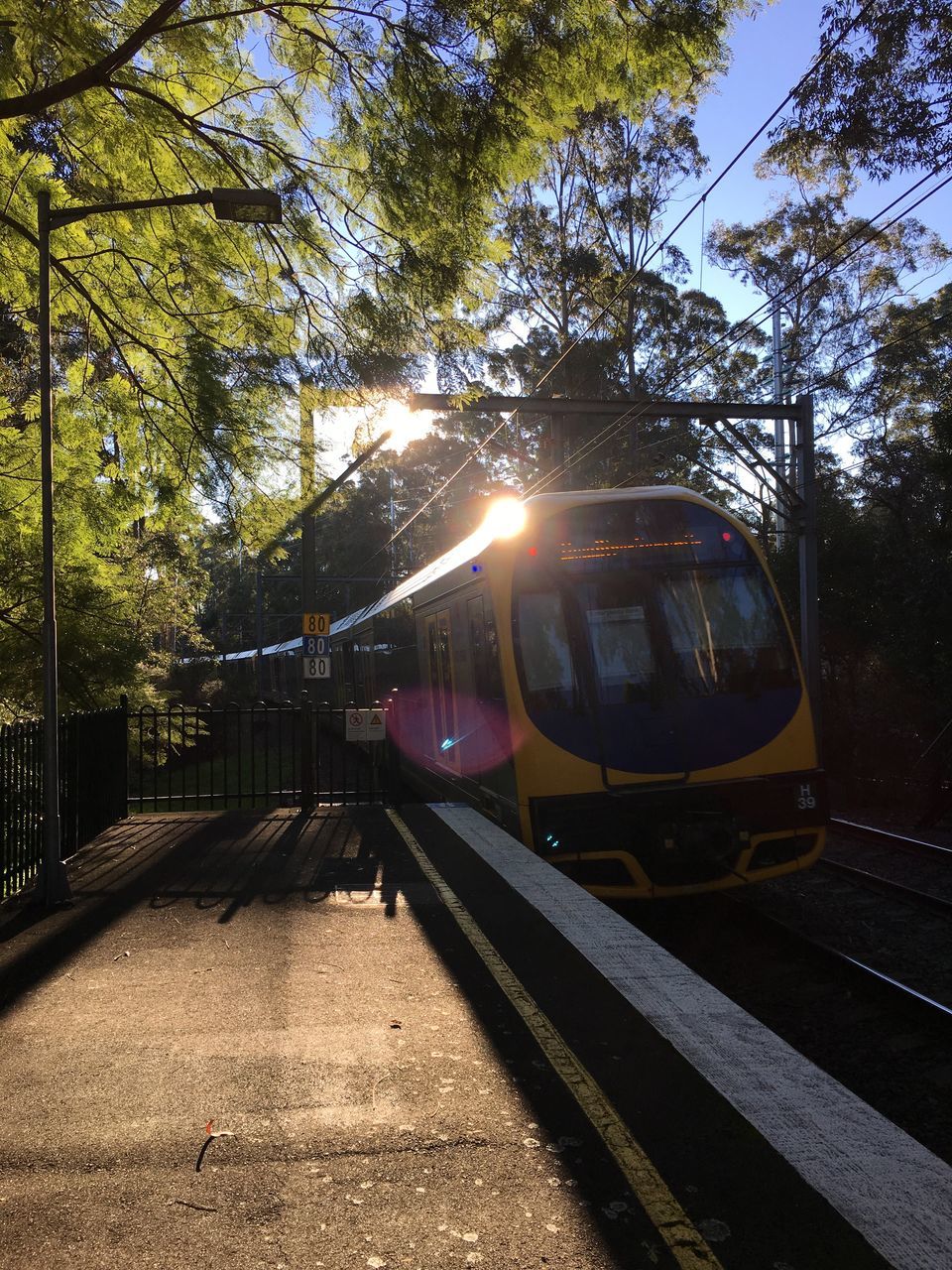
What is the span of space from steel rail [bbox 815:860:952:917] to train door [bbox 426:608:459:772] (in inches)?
158

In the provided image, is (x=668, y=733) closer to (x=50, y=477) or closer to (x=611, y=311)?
(x=50, y=477)

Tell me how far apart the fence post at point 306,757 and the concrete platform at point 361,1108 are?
5.40 metres

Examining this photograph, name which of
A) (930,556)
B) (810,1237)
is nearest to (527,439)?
(930,556)

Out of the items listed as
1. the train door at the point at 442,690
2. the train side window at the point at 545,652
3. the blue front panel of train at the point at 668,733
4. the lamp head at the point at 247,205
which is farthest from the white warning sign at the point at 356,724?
the lamp head at the point at 247,205

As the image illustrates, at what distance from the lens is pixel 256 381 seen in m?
9.12

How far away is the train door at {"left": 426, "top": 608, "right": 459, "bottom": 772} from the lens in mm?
11086

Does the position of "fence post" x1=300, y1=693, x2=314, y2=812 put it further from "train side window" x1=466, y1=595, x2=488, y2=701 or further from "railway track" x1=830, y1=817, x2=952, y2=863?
"railway track" x1=830, y1=817, x2=952, y2=863

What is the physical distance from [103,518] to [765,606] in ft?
21.8

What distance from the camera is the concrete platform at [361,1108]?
9.67 ft

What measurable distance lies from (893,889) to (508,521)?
4852 millimetres

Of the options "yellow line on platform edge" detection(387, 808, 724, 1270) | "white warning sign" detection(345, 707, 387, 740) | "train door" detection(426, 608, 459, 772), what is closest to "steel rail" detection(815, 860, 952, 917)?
"train door" detection(426, 608, 459, 772)

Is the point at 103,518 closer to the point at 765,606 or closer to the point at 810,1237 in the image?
the point at 765,606

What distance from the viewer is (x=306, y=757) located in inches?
507

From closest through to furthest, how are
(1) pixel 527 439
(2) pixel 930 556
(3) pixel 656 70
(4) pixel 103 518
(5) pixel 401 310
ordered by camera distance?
1. (3) pixel 656 70
2. (5) pixel 401 310
3. (4) pixel 103 518
4. (2) pixel 930 556
5. (1) pixel 527 439
